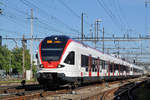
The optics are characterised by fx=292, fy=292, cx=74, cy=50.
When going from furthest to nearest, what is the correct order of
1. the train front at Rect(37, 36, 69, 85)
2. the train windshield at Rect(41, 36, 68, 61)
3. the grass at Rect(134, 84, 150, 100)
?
1. the train windshield at Rect(41, 36, 68, 61)
2. the train front at Rect(37, 36, 69, 85)
3. the grass at Rect(134, 84, 150, 100)

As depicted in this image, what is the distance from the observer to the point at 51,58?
18.5m

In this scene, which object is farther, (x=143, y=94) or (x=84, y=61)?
(x=84, y=61)

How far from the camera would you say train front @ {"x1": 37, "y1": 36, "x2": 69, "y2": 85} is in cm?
1812

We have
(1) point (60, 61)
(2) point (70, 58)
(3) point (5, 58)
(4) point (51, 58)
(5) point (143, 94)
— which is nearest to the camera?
(1) point (60, 61)

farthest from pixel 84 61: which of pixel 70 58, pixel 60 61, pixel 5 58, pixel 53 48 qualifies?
pixel 5 58

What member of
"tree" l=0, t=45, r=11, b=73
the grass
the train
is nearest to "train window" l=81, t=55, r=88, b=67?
the train

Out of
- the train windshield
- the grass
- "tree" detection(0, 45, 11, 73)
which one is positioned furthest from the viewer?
"tree" detection(0, 45, 11, 73)

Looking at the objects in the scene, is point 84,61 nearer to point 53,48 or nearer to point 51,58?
point 53,48

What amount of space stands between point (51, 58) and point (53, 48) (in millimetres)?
767

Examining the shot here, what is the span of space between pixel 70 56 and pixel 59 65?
132 centimetres

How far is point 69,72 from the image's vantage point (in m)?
18.8

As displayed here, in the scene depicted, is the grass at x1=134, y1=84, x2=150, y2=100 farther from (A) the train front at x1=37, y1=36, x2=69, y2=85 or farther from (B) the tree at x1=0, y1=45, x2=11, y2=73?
(B) the tree at x1=0, y1=45, x2=11, y2=73

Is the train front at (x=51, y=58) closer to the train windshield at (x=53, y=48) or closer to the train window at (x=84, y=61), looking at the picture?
the train windshield at (x=53, y=48)

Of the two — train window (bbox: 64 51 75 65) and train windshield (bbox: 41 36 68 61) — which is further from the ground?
train windshield (bbox: 41 36 68 61)
